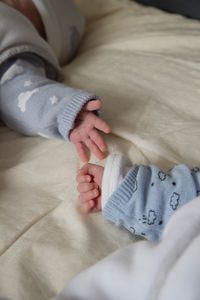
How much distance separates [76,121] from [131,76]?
0.61 feet

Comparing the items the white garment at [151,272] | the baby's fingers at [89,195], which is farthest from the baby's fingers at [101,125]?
the white garment at [151,272]

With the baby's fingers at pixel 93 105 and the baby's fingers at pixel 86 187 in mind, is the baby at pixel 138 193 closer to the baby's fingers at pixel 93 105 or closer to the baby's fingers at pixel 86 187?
the baby's fingers at pixel 86 187

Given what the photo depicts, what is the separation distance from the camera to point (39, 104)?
29.1 inches

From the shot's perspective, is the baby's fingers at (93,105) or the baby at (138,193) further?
the baby's fingers at (93,105)

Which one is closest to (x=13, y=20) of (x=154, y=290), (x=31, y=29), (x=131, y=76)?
(x=31, y=29)

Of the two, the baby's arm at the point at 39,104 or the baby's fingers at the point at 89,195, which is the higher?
the baby's arm at the point at 39,104

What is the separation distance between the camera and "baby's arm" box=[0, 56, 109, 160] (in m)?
0.69

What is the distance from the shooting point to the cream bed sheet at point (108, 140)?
1.73ft

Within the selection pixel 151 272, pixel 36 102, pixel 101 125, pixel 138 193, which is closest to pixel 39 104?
pixel 36 102

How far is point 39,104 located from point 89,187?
197 millimetres

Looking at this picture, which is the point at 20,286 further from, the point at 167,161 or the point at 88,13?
the point at 88,13

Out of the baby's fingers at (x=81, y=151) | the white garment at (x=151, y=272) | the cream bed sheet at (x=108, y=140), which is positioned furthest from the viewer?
the baby's fingers at (x=81, y=151)

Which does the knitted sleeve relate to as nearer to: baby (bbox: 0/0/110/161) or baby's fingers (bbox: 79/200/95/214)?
baby (bbox: 0/0/110/161)

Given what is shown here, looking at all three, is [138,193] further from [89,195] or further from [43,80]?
[43,80]
